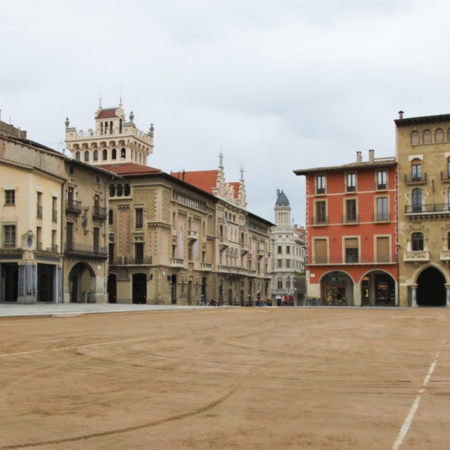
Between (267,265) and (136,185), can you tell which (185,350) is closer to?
(136,185)

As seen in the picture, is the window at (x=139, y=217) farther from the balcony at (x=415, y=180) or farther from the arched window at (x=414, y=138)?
the arched window at (x=414, y=138)

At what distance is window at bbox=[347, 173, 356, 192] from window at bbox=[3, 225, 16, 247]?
32.6 metres

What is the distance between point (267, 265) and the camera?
116 meters

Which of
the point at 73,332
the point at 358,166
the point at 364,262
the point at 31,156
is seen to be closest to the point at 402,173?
the point at 358,166

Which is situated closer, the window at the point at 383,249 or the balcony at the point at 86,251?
the balcony at the point at 86,251

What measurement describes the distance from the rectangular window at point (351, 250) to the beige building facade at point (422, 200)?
13.9ft

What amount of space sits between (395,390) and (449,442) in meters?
3.28

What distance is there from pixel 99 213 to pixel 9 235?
1358 centimetres

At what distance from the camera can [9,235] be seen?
172 feet

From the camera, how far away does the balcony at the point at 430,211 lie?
6336 cm

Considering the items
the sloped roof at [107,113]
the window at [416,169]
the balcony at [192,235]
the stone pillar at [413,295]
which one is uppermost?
the sloped roof at [107,113]

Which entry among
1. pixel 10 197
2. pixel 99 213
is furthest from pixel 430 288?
pixel 10 197

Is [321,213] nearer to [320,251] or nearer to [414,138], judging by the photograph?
[320,251]

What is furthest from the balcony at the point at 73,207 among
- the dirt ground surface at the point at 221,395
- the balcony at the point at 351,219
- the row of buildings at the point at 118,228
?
the dirt ground surface at the point at 221,395
